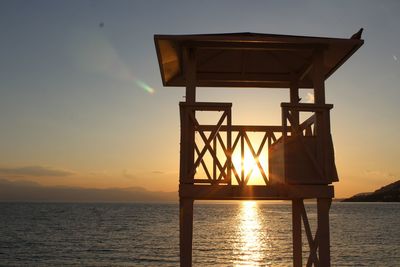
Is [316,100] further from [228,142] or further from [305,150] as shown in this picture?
[228,142]

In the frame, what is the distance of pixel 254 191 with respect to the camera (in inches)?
357

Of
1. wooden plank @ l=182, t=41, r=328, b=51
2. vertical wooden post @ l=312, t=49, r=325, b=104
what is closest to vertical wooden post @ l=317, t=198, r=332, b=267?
vertical wooden post @ l=312, t=49, r=325, b=104

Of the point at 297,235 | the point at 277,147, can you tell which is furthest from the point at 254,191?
the point at 297,235

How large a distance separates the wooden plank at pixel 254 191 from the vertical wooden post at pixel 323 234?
22 cm

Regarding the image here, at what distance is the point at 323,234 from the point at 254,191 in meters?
1.56

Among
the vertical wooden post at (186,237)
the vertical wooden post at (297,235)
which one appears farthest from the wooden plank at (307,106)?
the vertical wooden post at (297,235)

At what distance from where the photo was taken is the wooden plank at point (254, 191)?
8.79 metres

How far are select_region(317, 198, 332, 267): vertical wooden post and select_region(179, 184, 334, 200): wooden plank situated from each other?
0.74ft

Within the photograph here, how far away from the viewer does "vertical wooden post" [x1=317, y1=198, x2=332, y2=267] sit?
29.2ft

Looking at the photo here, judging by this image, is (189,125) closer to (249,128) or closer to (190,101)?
(190,101)

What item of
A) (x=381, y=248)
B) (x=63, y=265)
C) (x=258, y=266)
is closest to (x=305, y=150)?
(x=258, y=266)

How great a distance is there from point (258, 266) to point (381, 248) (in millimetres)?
18475

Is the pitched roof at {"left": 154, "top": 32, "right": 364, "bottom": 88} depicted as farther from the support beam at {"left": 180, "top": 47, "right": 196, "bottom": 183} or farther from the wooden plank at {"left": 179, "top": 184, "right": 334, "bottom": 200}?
the wooden plank at {"left": 179, "top": 184, "right": 334, "bottom": 200}

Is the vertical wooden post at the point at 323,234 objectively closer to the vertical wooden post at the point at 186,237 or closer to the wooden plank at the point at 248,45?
the vertical wooden post at the point at 186,237
